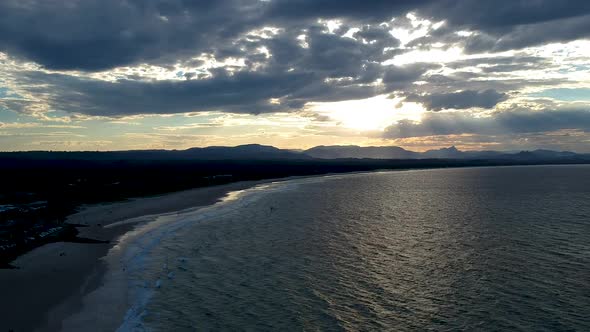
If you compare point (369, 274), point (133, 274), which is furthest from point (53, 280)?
point (369, 274)

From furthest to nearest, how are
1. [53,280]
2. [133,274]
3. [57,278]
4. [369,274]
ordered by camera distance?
[369,274]
[133,274]
[57,278]
[53,280]

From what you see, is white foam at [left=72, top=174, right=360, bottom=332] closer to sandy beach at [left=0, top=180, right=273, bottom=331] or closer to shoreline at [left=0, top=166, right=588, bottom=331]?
shoreline at [left=0, top=166, right=588, bottom=331]

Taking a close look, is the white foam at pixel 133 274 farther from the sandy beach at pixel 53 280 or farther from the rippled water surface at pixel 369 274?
the sandy beach at pixel 53 280

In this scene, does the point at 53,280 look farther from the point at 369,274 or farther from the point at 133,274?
the point at 369,274

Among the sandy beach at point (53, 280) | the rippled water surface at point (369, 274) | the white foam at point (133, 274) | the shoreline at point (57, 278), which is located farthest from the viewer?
the white foam at point (133, 274)

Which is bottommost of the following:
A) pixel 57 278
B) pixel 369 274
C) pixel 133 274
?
pixel 369 274

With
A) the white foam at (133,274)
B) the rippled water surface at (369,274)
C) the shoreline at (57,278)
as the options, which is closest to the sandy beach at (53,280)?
the shoreline at (57,278)

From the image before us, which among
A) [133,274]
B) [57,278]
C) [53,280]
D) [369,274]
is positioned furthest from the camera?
[369,274]

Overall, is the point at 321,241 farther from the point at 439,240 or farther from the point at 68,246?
the point at 68,246
